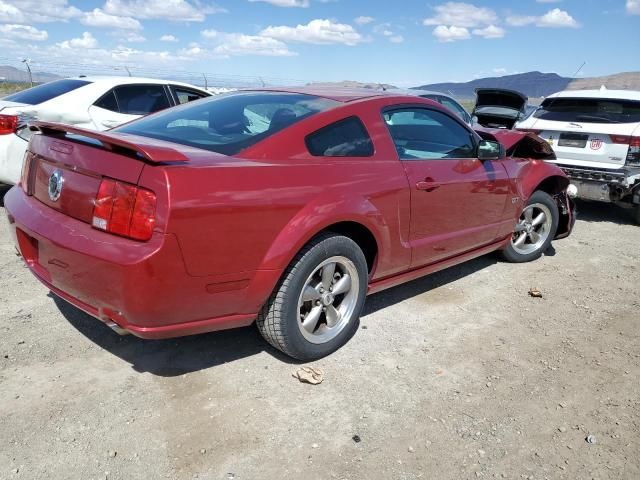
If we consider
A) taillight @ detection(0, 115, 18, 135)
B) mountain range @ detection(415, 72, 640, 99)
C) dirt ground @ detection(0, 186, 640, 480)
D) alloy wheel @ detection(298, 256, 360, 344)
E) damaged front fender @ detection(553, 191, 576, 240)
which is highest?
mountain range @ detection(415, 72, 640, 99)

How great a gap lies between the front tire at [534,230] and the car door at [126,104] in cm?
440

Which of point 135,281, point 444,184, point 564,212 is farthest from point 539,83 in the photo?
point 135,281

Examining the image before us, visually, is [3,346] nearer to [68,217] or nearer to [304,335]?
[68,217]

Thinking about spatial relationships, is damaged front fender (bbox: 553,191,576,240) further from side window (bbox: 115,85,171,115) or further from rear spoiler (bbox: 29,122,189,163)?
side window (bbox: 115,85,171,115)

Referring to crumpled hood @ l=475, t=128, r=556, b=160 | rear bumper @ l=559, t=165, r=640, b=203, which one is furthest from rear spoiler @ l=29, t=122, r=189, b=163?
rear bumper @ l=559, t=165, r=640, b=203

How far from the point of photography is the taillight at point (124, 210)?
2346 mm

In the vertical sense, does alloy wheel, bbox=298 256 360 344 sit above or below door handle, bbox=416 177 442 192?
below

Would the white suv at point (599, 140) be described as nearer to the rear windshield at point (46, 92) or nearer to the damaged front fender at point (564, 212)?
the damaged front fender at point (564, 212)

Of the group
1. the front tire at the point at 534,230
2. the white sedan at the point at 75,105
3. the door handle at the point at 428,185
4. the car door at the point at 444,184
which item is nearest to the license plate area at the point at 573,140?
the front tire at the point at 534,230

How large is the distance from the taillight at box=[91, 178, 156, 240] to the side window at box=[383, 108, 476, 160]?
68.5 inches

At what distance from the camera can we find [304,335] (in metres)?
3.07

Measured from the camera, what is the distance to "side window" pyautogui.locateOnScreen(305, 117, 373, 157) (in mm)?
3029

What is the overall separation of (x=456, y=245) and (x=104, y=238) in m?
2.55

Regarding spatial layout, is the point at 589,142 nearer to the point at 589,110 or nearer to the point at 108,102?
the point at 589,110
